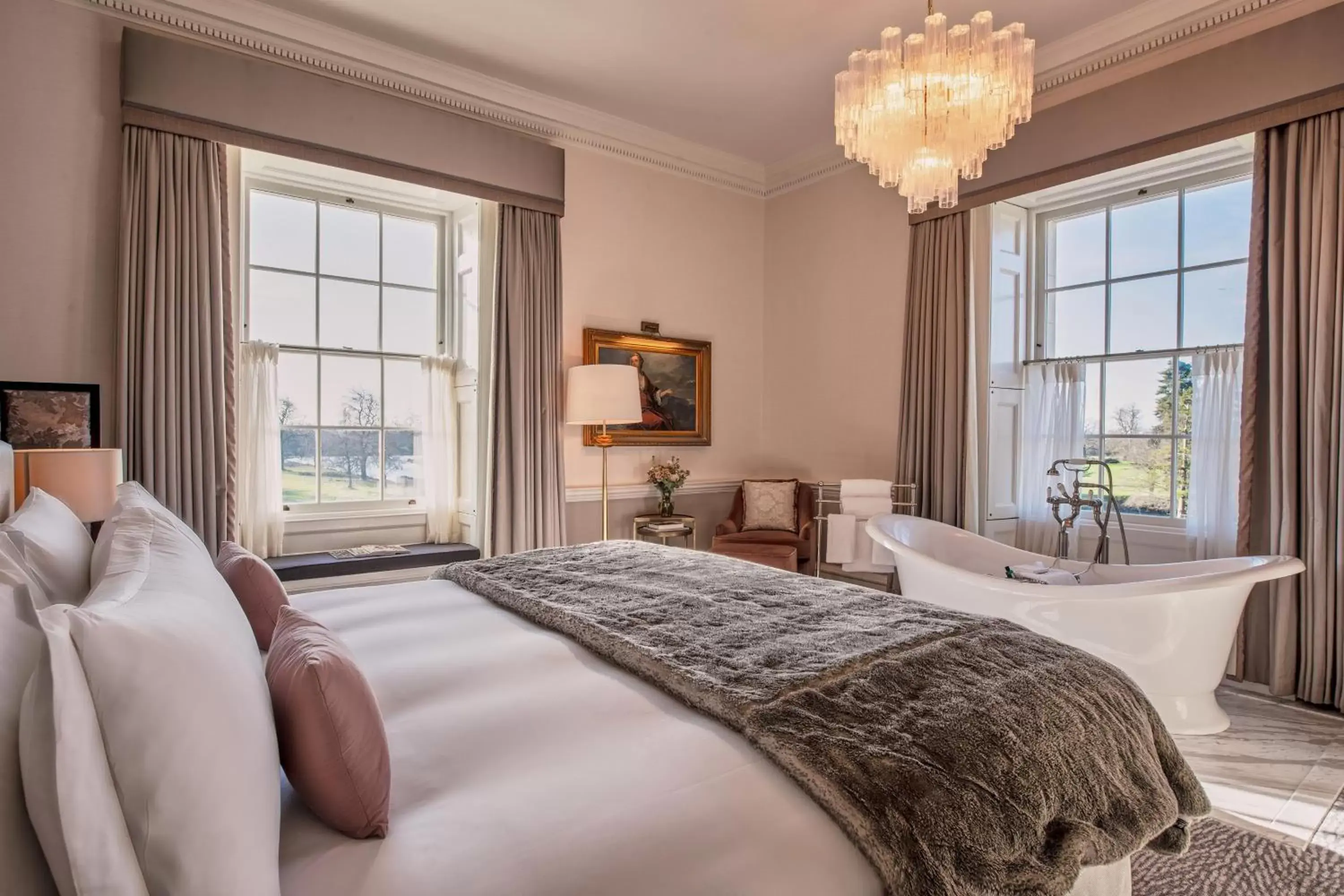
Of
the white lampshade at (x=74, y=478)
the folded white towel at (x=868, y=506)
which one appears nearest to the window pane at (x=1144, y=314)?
the folded white towel at (x=868, y=506)

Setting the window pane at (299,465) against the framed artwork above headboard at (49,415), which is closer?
the framed artwork above headboard at (49,415)

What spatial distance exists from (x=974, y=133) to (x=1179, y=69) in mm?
1561

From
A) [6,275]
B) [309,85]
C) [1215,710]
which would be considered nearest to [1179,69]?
[1215,710]

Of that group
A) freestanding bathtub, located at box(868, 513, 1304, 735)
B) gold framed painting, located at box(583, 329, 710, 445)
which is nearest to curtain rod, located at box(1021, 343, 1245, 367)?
freestanding bathtub, located at box(868, 513, 1304, 735)

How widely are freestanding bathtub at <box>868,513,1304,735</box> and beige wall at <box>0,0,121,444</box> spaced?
3.93 metres

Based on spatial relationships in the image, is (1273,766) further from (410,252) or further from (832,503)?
(410,252)

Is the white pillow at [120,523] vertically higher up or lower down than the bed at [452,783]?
higher up

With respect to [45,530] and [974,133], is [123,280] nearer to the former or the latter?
[45,530]

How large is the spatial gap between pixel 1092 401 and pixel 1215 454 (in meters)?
0.72

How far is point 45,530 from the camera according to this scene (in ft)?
4.26

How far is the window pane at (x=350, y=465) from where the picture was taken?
161 inches

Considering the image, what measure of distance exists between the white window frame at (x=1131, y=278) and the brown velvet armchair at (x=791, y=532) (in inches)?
65.7

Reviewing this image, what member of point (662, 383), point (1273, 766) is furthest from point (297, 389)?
point (1273, 766)

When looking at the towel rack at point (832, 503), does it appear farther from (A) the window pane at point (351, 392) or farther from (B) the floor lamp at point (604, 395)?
(A) the window pane at point (351, 392)
